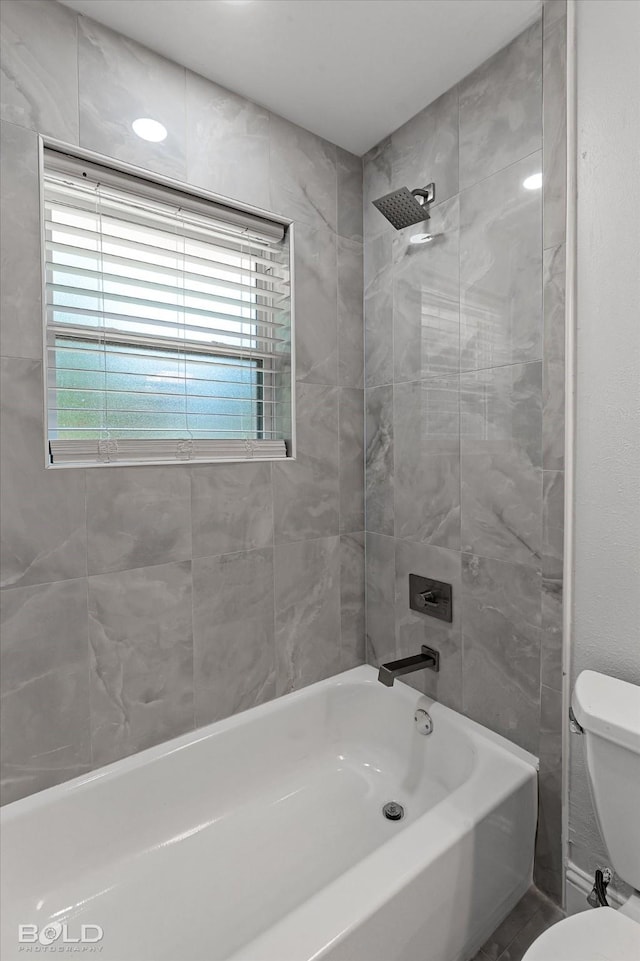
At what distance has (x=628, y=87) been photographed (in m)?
1.20

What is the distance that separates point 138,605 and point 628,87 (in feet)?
6.12

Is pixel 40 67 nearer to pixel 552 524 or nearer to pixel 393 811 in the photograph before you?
pixel 552 524

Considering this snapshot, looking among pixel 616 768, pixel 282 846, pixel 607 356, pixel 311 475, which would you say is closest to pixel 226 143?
pixel 311 475

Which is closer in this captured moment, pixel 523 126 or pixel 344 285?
pixel 523 126

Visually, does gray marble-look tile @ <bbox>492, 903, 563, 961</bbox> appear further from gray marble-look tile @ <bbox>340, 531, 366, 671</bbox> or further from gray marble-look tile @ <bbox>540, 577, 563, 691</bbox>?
gray marble-look tile @ <bbox>340, 531, 366, 671</bbox>

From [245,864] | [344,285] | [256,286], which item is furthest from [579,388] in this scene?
[245,864]

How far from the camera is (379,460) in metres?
1.96

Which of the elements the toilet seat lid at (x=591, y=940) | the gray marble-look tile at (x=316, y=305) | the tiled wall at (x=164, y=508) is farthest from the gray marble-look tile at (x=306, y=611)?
the toilet seat lid at (x=591, y=940)

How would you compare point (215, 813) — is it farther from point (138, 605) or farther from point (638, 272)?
point (638, 272)

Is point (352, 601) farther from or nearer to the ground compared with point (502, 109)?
nearer to the ground

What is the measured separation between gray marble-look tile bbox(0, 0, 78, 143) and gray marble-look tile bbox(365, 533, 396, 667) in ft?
5.33

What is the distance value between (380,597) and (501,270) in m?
1.24

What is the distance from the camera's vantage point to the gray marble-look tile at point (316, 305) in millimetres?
1807

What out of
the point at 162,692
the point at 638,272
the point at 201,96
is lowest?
the point at 162,692
